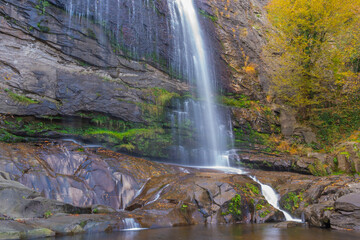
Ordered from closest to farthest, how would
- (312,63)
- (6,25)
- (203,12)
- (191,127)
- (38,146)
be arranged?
1. (38,146)
2. (6,25)
3. (191,127)
4. (312,63)
5. (203,12)

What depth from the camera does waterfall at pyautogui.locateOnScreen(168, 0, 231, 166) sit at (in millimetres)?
13758

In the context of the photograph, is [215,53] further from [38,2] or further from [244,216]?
[244,216]

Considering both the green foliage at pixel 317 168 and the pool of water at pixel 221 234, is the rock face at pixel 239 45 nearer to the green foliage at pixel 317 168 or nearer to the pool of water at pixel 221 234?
the green foliage at pixel 317 168

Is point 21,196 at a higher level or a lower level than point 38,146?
lower

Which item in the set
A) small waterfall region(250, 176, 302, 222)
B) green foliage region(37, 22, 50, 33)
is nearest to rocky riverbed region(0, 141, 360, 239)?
small waterfall region(250, 176, 302, 222)

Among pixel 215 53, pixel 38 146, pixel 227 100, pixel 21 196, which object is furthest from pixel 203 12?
pixel 21 196

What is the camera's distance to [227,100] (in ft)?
55.3

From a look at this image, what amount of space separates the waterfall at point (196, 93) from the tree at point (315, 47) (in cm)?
431

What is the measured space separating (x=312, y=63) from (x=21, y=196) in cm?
1477

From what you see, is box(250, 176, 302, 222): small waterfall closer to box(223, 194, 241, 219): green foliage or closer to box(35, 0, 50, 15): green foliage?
box(223, 194, 241, 219): green foliage

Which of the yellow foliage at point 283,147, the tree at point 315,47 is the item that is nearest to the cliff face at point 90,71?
the tree at point 315,47

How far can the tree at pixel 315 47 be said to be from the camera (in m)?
14.4

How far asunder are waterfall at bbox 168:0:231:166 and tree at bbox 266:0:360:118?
4311 millimetres

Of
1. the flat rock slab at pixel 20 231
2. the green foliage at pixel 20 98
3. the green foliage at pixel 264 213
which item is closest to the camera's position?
the flat rock slab at pixel 20 231
